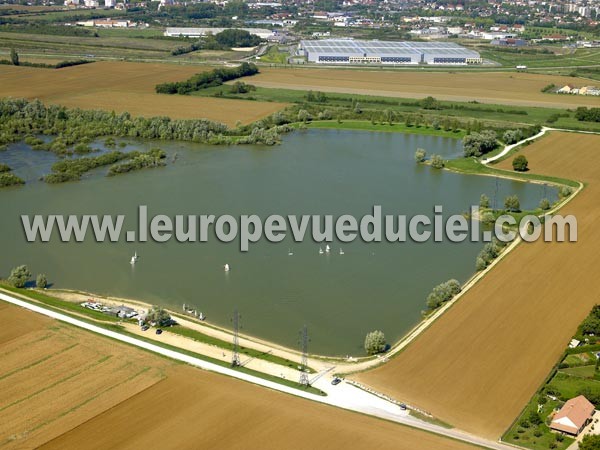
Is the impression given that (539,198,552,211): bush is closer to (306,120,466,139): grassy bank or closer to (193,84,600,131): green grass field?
(306,120,466,139): grassy bank

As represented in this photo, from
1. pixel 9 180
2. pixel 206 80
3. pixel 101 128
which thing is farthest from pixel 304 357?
pixel 206 80

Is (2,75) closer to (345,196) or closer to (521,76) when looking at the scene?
(345,196)

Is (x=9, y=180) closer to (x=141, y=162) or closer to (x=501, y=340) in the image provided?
(x=141, y=162)

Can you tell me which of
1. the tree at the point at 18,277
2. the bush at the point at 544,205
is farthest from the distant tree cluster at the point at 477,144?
the tree at the point at 18,277

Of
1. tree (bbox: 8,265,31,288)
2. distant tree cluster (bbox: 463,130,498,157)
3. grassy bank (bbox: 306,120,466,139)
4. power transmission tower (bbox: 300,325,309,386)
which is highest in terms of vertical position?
distant tree cluster (bbox: 463,130,498,157)

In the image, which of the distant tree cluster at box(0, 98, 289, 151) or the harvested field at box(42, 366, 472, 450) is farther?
the distant tree cluster at box(0, 98, 289, 151)

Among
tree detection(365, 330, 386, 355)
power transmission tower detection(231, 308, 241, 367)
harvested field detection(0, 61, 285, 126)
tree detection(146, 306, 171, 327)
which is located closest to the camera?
power transmission tower detection(231, 308, 241, 367)

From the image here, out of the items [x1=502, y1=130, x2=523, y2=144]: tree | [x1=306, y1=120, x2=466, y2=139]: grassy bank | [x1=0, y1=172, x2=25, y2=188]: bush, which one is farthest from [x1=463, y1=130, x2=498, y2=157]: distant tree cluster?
[x1=0, y1=172, x2=25, y2=188]: bush

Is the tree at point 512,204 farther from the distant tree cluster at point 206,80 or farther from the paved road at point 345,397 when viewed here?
the distant tree cluster at point 206,80
